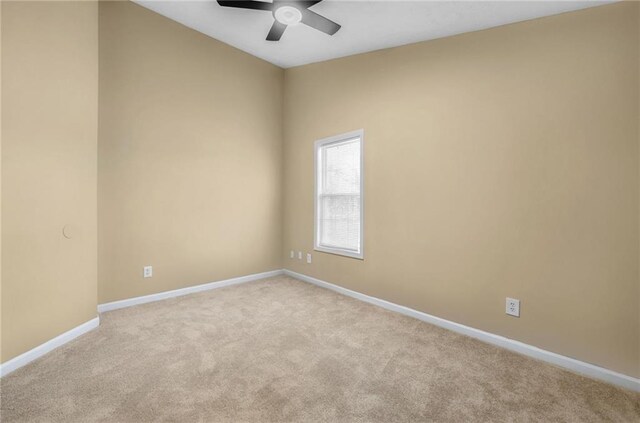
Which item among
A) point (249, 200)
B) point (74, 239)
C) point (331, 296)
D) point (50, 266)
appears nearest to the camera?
point (50, 266)

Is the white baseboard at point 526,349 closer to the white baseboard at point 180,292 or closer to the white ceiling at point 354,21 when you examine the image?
the white baseboard at point 180,292

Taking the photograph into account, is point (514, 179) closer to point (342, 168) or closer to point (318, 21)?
point (342, 168)

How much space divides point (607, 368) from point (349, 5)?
3.30 meters

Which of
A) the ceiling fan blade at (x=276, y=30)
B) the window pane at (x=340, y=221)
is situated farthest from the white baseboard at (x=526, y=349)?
the ceiling fan blade at (x=276, y=30)

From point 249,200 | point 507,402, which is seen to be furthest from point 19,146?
point 507,402

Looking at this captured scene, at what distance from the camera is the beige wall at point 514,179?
1.95 meters

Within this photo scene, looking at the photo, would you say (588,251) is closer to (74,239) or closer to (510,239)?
(510,239)

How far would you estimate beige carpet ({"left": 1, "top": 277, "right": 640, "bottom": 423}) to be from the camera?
1662 mm

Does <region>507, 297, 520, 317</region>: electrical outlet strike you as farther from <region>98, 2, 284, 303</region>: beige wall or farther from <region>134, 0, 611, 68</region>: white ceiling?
<region>98, 2, 284, 303</region>: beige wall

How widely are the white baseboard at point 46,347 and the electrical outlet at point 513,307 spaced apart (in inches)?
140

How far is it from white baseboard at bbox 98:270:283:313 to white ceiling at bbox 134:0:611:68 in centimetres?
310

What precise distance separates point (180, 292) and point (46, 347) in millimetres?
1446

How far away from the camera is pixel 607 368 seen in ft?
6.51

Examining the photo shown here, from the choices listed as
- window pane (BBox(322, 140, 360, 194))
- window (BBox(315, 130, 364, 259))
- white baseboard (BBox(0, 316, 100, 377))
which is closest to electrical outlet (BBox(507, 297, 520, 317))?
window (BBox(315, 130, 364, 259))
